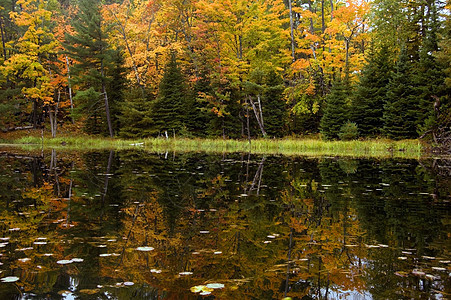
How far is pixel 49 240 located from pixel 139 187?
3.99m

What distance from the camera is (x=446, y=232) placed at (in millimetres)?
4602

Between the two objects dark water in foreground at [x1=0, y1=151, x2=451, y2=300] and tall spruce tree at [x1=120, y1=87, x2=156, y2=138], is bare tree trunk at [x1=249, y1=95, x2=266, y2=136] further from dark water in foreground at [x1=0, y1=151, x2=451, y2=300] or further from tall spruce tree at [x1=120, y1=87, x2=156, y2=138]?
dark water in foreground at [x1=0, y1=151, x2=451, y2=300]

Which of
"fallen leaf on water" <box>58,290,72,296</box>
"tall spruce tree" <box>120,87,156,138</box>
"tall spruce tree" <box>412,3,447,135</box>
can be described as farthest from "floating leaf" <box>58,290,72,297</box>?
"tall spruce tree" <box>120,87,156,138</box>

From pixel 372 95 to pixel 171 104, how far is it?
15624 millimetres

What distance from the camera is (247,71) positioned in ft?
91.4

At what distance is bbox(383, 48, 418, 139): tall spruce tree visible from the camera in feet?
77.0

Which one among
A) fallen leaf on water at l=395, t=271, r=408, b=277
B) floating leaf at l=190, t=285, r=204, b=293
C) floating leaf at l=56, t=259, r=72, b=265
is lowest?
fallen leaf on water at l=395, t=271, r=408, b=277

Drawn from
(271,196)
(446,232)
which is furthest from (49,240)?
(446,232)

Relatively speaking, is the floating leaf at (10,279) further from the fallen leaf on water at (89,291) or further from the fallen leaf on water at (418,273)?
the fallen leaf on water at (418,273)

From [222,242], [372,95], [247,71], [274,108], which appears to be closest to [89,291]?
[222,242]

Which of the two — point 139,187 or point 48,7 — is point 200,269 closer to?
point 139,187

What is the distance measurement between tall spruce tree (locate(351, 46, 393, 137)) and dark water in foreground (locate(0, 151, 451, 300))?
18.1 meters

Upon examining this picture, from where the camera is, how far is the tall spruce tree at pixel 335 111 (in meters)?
24.8

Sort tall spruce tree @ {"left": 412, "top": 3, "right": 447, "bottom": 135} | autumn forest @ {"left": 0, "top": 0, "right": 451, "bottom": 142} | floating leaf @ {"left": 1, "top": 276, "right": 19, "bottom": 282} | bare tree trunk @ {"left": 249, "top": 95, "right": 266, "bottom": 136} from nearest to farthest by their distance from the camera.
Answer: floating leaf @ {"left": 1, "top": 276, "right": 19, "bottom": 282}, tall spruce tree @ {"left": 412, "top": 3, "right": 447, "bottom": 135}, autumn forest @ {"left": 0, "top": 0, "right": 451, "bottom": 142}, bare tree trunk @ {"left": 249, "top": 95, "right": 266, "bottom": 136}
